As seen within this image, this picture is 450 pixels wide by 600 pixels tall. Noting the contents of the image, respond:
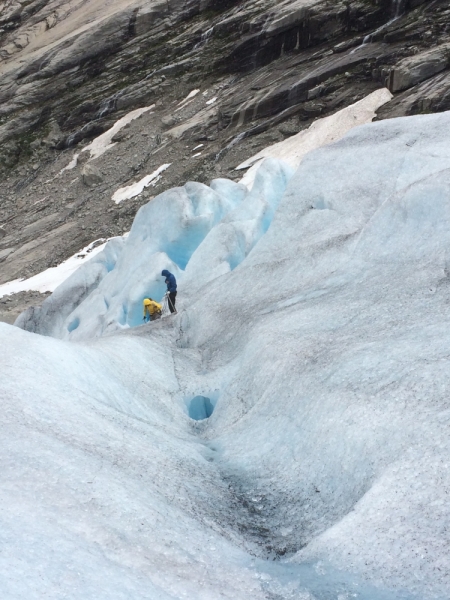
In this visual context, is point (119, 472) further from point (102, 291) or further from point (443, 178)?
point (102, 291)

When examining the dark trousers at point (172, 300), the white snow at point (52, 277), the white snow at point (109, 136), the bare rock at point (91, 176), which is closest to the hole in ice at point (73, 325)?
the dark trousers at point (172, 300)

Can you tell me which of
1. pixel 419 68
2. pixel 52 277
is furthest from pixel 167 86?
pixel 52 277

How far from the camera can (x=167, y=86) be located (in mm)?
61688

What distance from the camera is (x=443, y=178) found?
11.5 m

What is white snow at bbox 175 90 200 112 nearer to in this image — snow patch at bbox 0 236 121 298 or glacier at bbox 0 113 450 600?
snow patch at bbox 0 236 121 298

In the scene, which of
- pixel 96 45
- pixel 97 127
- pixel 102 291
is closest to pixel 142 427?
pixel 102 291

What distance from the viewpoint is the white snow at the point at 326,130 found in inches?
1555

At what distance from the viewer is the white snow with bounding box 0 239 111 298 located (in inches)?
1483

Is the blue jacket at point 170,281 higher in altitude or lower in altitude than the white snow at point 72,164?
higher

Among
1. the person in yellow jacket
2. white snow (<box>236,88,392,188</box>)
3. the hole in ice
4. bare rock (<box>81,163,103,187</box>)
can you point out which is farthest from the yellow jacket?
bare rock (<box>81,163,103,187</box>)

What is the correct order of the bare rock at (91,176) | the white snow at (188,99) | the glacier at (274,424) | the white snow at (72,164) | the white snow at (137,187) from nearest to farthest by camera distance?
the glacier at (274,424) < the white snow at (137,187) < the bare rock at (91,176) < the white snow at (188,99) < the white snow at (72,164)

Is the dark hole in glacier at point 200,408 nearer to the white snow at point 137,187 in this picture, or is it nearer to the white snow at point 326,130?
the white snow at point 326,130

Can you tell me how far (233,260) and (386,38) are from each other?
3319cm

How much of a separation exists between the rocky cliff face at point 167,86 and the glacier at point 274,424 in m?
26.4
